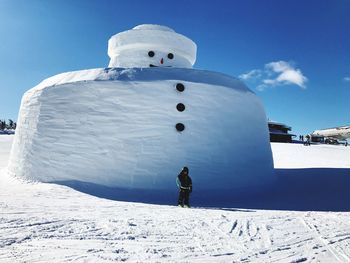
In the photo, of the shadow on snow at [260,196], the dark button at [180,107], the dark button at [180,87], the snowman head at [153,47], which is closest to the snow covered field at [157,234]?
the shadow on snow at [260,196]

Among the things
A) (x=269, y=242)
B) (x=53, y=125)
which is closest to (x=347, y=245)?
(x=269, y=242)

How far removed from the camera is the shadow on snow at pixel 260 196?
26.3 ft

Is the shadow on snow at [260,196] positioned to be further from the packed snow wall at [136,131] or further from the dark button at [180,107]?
the dark button at [180,107]

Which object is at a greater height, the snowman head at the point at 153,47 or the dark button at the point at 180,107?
the snowman head at the point at 153,47

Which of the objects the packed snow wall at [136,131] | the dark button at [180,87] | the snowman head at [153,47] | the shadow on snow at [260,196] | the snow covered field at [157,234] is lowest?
the snow covered field at [157,234]

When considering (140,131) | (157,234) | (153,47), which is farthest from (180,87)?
(157,234)

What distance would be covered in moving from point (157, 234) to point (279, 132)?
38.1 m

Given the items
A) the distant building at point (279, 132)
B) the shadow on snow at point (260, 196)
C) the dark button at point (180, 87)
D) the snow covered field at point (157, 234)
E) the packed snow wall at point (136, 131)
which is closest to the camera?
the snow covered field at point (157, 234)

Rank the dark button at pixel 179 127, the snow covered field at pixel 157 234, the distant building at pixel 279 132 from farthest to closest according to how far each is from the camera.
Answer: the distant building at pixel 279 132 → the dark button at pixel 179 127 → the snow covered field at pixel 157 234

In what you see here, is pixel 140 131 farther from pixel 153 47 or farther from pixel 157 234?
pixel 153 47

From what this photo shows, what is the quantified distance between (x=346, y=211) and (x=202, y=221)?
3913 mm

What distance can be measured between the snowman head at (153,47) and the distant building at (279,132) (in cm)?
2927

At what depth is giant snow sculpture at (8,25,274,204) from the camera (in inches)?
334

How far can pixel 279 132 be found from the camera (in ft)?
132
